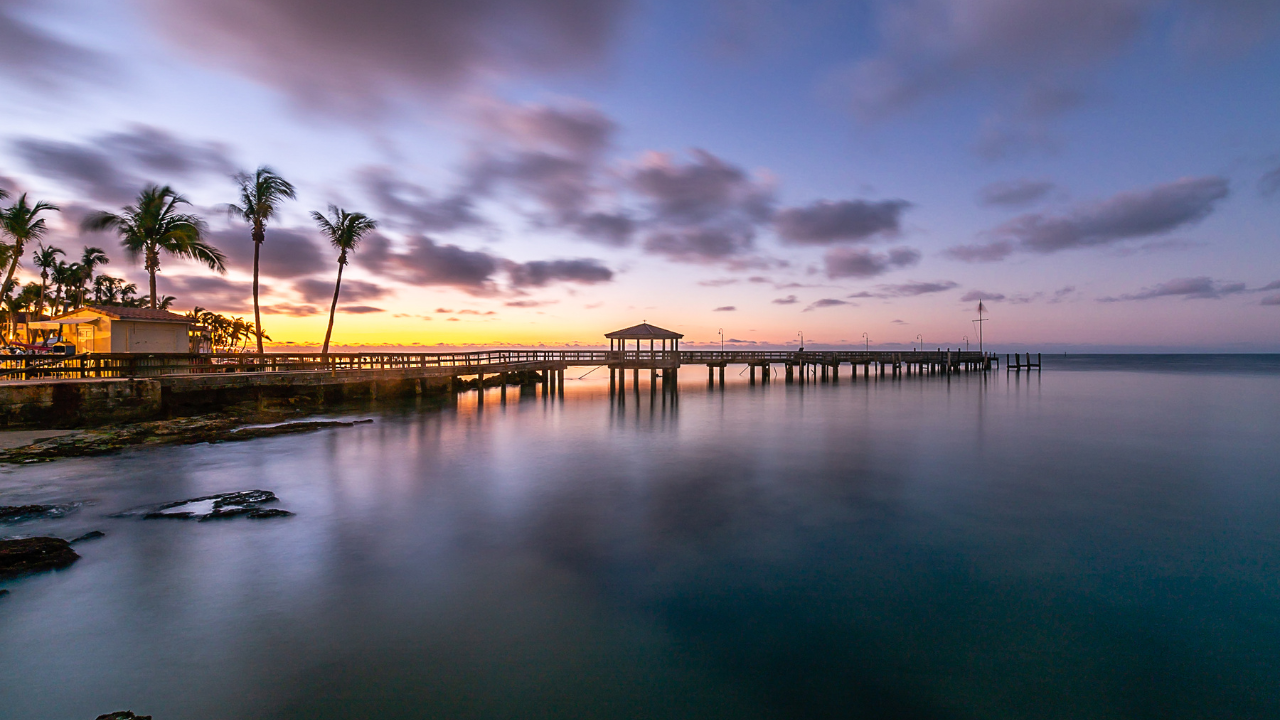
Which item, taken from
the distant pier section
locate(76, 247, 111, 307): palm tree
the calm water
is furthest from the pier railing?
locate(76, 247, 111, 307): palm tree

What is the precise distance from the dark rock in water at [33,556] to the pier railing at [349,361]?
14642 millimetres

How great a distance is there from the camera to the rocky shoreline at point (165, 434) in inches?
596

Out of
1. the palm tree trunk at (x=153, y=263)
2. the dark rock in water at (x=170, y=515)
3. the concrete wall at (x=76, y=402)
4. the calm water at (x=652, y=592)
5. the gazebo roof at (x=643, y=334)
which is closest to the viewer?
the calm water at (x=652, y=592)

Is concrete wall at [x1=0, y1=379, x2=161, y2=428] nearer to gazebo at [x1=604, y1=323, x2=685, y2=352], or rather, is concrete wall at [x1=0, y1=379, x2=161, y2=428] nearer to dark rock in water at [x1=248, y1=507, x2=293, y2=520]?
dark rock in water at [x1=248, y1=507, x2=293, y2=520]

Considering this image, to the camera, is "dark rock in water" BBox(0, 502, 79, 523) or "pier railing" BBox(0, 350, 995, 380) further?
"pier railing" BBox(0, 350, 995, 380)

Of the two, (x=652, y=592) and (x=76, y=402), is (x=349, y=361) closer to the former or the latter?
(x=76, y=402)

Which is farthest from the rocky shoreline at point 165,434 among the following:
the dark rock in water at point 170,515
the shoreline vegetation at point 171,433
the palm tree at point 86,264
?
the palm tree at point 86,264

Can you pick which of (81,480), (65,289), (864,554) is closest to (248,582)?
(81,480)

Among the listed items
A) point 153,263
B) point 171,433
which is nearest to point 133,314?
point 153,263

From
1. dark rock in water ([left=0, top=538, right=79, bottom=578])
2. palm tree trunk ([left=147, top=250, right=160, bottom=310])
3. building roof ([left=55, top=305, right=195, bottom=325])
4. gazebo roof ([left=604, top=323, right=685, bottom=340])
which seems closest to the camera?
dark rock in water ([left=0, top=538, right=79, bottom=578])

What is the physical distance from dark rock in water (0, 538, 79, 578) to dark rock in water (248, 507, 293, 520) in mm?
2577

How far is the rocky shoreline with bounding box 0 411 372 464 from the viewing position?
1514 cm

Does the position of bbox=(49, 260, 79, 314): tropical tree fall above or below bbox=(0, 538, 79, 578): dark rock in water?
above

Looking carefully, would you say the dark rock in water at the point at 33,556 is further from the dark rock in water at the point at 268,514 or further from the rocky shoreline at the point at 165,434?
the rocky shoreline at the point at 165,434
